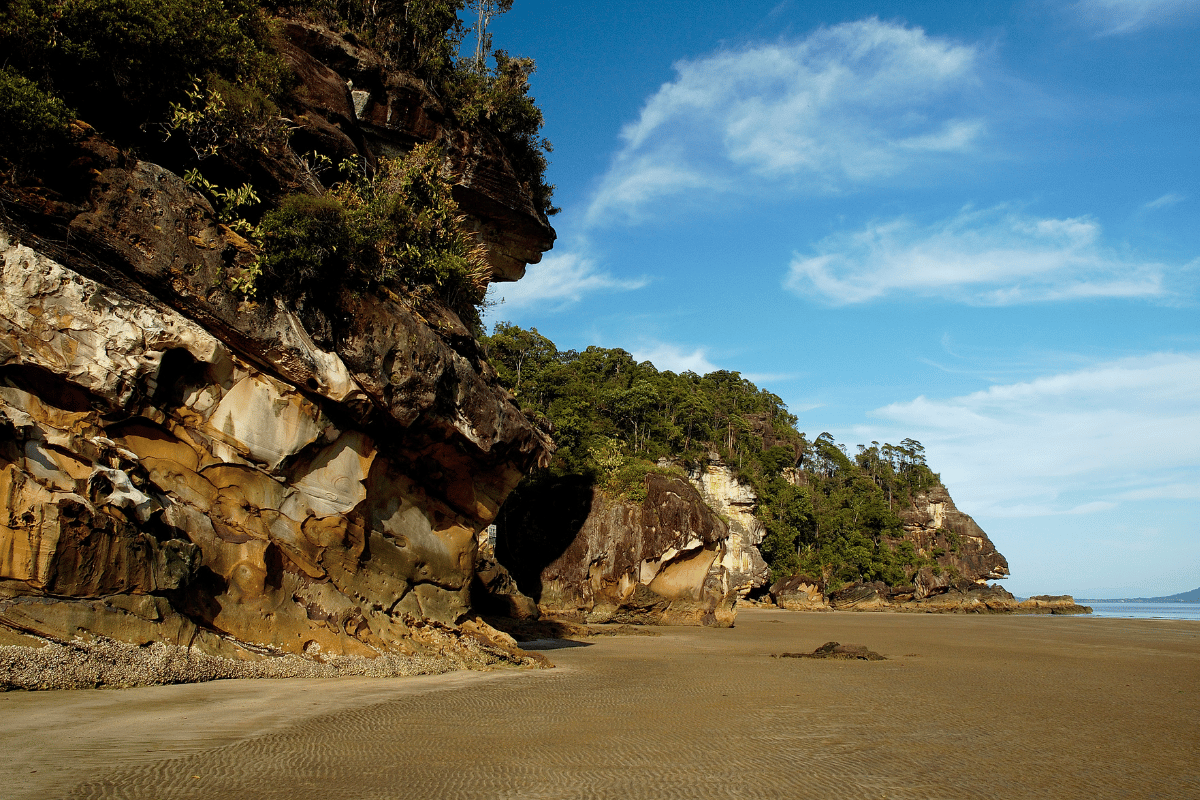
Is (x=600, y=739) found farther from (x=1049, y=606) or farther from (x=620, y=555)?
(x=1049, y=606)

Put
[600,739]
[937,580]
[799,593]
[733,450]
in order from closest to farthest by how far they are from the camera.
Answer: [600,739] < [799,593] < [733,450] < [937,580]

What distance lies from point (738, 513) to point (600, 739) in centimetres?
5028

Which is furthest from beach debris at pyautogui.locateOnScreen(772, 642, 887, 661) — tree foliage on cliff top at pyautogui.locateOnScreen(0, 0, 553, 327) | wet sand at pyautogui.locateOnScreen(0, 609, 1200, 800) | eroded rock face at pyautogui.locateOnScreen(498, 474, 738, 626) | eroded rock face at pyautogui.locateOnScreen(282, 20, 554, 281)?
eroded rock face at pyautogui.locateOnScreen(282, 20, 554, 281)

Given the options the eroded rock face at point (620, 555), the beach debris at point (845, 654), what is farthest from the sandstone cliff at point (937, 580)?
the beach debris at point (845, 654)

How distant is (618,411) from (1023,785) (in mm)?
48040

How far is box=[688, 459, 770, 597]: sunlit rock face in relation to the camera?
52188 millimetres

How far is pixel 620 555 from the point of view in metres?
30.6

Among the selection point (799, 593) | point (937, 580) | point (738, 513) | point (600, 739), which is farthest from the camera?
point (937, 580)

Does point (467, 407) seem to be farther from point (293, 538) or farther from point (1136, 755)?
point (1136, 755)

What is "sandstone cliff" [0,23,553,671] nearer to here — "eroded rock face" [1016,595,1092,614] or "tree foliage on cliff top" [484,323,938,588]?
"tree foliage on cliff top" [484,323,938,588]

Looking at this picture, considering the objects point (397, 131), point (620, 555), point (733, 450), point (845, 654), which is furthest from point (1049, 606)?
point (397, 131)

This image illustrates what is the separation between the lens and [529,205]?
19.4 m

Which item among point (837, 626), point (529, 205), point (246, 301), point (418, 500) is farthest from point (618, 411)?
point (246, 301)

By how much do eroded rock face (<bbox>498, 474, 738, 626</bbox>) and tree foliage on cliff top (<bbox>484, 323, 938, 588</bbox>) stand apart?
1394mm
